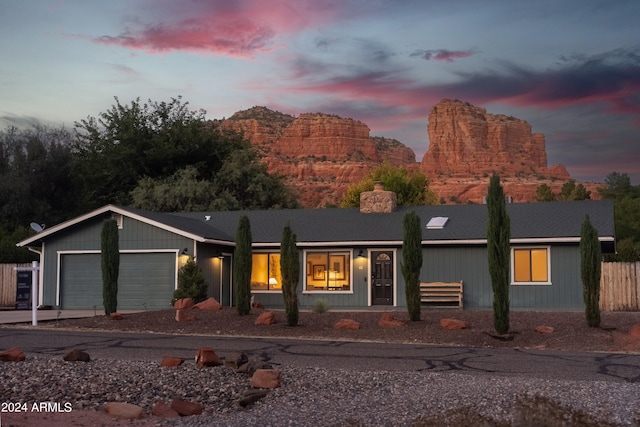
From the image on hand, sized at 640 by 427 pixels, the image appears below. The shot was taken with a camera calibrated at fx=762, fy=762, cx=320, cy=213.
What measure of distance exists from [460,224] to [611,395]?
18083 millimetres

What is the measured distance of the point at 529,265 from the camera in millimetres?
25703

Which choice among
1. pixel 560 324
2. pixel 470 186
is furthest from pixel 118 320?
pixel 470 186

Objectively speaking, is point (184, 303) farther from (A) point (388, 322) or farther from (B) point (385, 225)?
(B) point (385, 225)

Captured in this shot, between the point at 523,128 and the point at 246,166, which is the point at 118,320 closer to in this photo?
the point at 246,166

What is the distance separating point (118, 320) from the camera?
2042cm

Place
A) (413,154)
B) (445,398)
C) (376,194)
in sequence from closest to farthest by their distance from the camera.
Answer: (445,398) → (376,194) → (413,154)

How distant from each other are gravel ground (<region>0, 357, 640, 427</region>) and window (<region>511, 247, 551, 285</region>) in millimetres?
14972

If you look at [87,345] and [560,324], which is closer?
[87,345]

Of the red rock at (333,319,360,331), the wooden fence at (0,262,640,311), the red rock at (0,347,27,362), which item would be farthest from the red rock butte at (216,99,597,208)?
the red rock at (0,347,27,362)

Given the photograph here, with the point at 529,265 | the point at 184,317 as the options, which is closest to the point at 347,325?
the point at 184,317

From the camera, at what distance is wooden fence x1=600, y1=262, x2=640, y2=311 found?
84.1ft

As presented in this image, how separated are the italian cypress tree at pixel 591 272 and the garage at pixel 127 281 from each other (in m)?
13.8

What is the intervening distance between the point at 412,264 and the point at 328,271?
7.75 metres

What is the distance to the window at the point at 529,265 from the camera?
1003 inches
